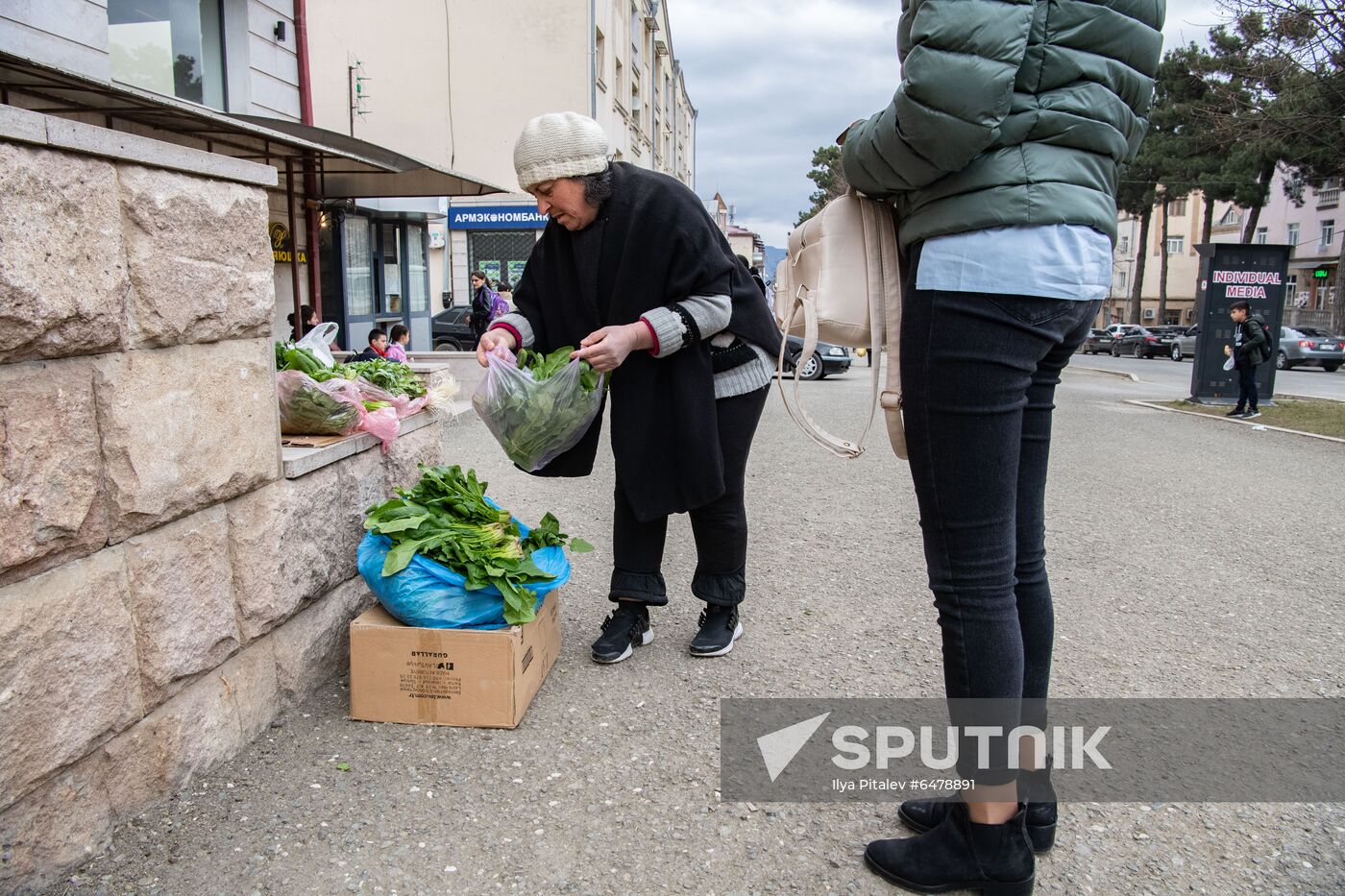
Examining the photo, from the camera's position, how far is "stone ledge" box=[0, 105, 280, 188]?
71.8 inches

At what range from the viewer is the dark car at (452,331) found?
75.4 feet

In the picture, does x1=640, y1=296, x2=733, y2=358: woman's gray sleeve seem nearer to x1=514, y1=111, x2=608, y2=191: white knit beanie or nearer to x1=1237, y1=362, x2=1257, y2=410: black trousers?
x1=514, y1=111, x2=608, y2=191: white knit beanie

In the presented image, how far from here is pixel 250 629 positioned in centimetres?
257

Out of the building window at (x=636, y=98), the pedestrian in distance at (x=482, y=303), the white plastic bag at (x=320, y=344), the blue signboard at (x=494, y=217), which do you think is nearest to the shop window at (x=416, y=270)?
the pedestrian in distance at (x=482, y=303)

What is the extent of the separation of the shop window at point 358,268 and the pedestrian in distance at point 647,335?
545 inches

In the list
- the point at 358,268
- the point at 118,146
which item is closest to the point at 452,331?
the point at 358,268

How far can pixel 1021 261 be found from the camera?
5.82 ft

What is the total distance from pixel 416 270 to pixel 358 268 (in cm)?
251

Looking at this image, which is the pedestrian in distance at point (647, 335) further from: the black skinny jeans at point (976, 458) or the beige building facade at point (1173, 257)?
the beige building facade at point (1173, 257)

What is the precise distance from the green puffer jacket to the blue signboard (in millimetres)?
25985

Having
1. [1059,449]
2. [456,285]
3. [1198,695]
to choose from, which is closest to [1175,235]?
[456,285]

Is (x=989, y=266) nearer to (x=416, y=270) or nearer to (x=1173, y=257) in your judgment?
(x=416, y=270)

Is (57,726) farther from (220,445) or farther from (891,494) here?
(891,494)

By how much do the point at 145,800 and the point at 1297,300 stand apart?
58.0m
